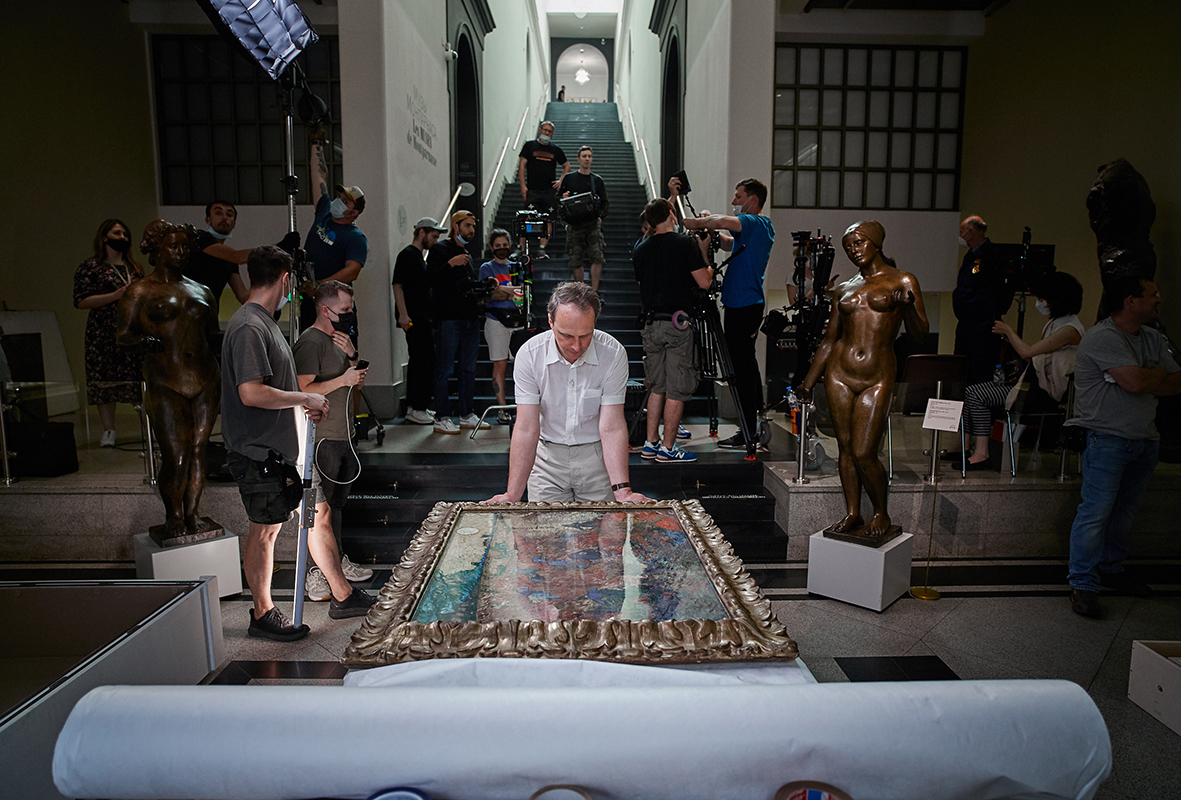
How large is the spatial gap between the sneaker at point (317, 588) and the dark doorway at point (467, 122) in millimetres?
6575

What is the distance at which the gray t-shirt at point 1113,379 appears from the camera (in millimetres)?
3395

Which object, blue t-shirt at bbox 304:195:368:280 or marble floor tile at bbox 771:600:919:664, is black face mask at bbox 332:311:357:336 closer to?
blue t-shirt at bbox 304:195:368:280

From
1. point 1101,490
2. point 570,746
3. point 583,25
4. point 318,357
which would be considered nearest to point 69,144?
point 318,357

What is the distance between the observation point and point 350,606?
355 centimetres

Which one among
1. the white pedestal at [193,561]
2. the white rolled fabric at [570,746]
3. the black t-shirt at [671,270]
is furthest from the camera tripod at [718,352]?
the white rolled fabric at [570,746]

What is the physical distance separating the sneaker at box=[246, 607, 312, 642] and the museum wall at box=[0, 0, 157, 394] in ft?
17.5

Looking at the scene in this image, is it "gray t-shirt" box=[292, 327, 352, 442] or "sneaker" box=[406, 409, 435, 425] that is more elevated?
"gray t-shirt" box=[292, 327, 352, 442]

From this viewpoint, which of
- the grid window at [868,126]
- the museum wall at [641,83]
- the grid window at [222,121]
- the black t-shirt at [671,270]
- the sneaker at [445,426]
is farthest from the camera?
the museum wall at [641,83]

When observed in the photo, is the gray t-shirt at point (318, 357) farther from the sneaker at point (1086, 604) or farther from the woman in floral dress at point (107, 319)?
the sneaker at point (1086, 604)

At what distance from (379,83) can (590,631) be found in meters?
5.66

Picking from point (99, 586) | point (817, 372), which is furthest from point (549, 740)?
point (817, 372)

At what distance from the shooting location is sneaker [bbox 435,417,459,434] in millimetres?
5672

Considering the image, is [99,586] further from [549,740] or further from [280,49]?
[280,49]

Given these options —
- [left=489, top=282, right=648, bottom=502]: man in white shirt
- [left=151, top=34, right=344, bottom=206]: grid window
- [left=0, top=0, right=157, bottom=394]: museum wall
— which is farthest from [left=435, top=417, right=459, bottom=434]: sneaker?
[left=0, top=0, right=157, bottom=394]: museum wall
